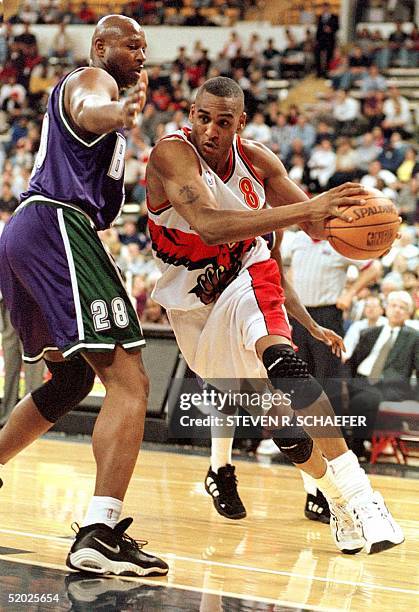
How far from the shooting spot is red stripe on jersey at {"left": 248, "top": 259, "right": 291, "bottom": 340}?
4465mm

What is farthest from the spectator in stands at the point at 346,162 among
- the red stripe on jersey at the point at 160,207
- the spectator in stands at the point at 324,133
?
the red stripe on jersey at the point at 160,207

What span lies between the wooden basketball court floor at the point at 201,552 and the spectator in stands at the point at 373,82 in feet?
39.9

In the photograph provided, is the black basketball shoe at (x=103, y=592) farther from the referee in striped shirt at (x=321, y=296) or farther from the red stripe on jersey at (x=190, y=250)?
the referee in striped shirt at (x=321, y=296)

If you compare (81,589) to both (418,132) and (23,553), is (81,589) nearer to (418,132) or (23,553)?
(23,553)

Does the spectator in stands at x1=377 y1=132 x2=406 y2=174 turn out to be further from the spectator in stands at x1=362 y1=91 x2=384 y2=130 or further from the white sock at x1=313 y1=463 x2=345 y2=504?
the white sock at x1=313 y1=463 x2=345 y2=504

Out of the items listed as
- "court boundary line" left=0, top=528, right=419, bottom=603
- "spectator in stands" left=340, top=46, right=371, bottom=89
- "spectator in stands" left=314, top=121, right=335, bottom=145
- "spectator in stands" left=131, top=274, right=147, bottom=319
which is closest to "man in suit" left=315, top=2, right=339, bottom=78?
"spectator in stands" left=340, top=46, right=371, bottom=89

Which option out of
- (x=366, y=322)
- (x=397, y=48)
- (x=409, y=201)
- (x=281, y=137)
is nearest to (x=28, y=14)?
(x=397, y=48)

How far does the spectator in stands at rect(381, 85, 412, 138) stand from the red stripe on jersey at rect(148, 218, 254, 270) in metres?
12.9

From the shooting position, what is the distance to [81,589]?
3566 mm

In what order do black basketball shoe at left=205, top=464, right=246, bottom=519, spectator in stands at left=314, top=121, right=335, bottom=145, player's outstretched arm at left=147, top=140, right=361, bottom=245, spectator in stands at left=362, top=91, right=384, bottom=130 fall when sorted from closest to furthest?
1. player's outstretched arm at left=147, top=140, right=361, bottom=245
2. black basketball shoe at left=205, top=464, right=246, bottom=519
3. spectator in stands at left=314, top=121, right=335, bottom=145
4. spectator in stands at left=362, top=91, right=384, bottom=130

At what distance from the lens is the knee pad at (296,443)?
4.58 m

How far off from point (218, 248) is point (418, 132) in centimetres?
1360

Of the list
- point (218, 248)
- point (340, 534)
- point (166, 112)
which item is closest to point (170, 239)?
point (218, 248)

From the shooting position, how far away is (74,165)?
4.12 m
